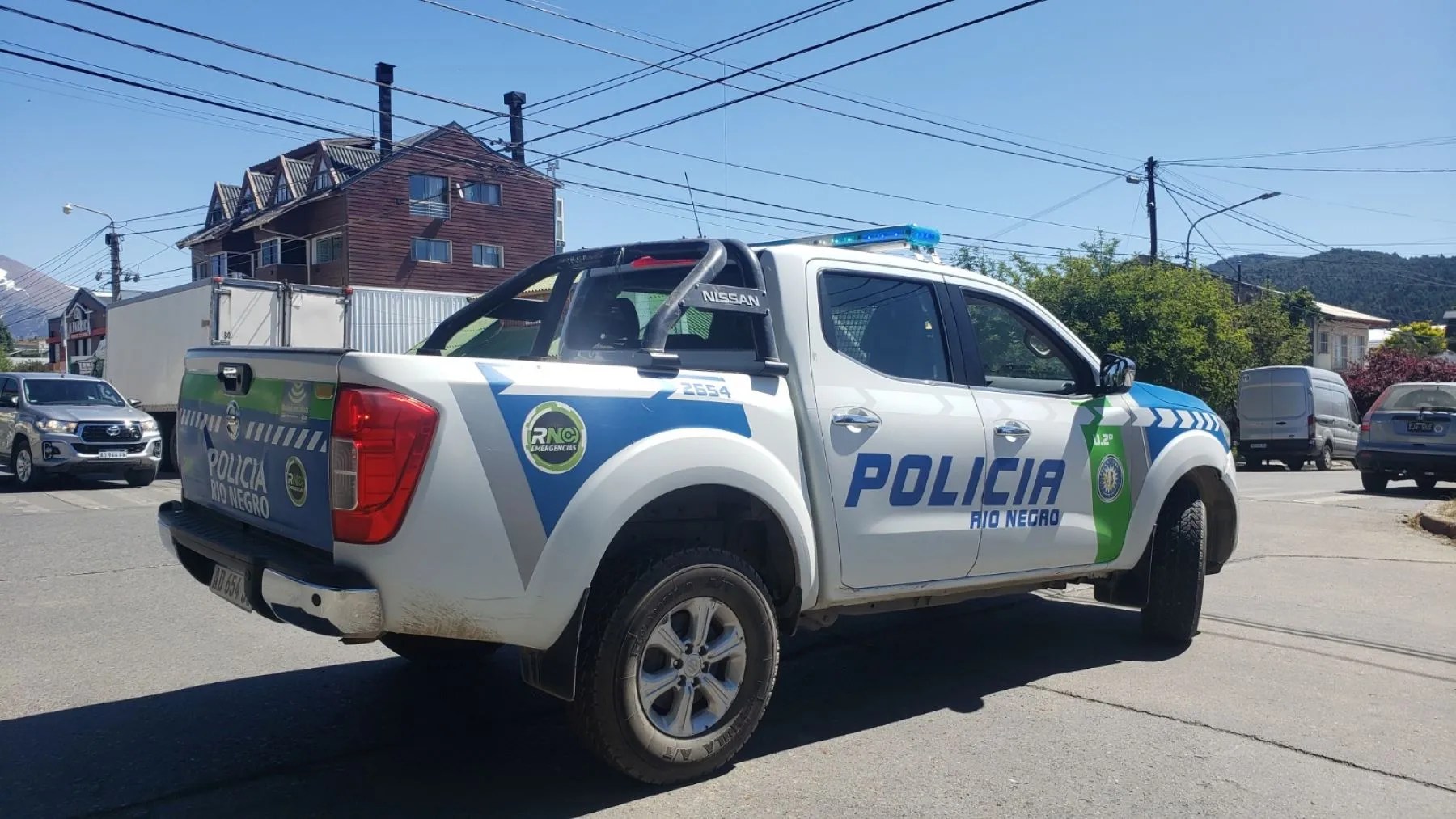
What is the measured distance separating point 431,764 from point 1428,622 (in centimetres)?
610

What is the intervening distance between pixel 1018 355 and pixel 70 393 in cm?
1513

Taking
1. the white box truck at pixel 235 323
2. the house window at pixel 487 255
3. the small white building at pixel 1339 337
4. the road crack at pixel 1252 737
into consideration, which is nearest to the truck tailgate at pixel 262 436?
the road crack at pixel 1252 737

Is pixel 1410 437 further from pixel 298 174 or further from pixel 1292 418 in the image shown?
pixel 298 174

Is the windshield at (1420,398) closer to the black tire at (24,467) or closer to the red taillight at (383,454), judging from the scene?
the red taillight at (383,454)

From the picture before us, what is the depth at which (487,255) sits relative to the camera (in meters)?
44.3

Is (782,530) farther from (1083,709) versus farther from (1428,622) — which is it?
(1428,622)

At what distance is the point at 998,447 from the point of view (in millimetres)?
4883

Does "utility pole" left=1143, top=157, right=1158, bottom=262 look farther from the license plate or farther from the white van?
the license plate

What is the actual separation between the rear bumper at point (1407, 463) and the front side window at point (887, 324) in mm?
13068

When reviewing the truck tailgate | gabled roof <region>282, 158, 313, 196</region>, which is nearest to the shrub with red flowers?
the truck tailgate

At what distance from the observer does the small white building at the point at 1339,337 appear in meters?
57.7

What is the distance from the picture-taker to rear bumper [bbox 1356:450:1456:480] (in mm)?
14719

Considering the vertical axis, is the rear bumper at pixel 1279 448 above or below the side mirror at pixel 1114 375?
below

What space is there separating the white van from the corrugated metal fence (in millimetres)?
16910
